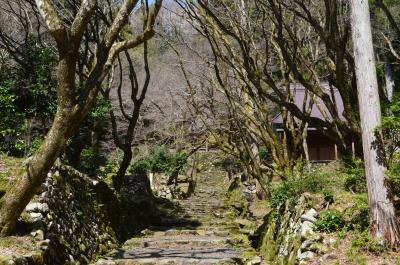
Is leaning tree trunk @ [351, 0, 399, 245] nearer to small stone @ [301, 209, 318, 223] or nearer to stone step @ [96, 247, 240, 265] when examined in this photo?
small stone @ [301, 209, 318, 223]

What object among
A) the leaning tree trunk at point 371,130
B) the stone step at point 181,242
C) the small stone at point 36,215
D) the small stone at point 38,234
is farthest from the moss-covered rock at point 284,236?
the small stone at point 36,215

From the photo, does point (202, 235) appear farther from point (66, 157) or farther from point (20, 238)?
point (20, 238)

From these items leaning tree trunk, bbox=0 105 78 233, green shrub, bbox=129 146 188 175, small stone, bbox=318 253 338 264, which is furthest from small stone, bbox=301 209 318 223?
green shrub, bbox=129 146 188 175

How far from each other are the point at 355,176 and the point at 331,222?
1.01 m

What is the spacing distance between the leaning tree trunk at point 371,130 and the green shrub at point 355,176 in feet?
3.52

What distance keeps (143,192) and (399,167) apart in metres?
11.8

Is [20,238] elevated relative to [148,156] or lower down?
lower down

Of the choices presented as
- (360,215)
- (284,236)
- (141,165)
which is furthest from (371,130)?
(141,165)

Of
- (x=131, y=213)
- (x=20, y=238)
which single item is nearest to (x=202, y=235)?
(x=131, y=213)

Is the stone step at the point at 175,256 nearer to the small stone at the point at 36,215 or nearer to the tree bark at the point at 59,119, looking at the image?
the small stone at the point at 36,215

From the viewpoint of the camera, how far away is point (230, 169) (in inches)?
1161

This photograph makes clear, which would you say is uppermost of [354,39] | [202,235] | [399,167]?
[354,39]

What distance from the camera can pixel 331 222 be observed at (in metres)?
7.04

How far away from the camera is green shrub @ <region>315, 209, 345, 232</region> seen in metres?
7.02
